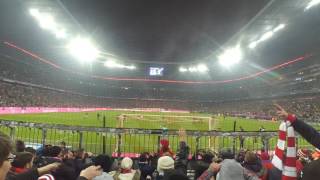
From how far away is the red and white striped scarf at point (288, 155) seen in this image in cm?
337

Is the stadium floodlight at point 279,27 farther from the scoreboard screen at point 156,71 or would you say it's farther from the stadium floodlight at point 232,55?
the scoreboard screen at point 156,71

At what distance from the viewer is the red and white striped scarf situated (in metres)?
3.37

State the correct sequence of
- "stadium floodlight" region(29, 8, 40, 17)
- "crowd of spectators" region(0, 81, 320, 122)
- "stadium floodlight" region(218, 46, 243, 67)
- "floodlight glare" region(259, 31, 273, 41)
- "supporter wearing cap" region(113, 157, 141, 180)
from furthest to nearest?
"stadium floodlight" region(218, 46, 243, 67) → "floodlight glare" region(259, 31, 273, 41) → "crowd of spectators" region(0, 81, 320, 122) → "stadium floodlight" region(29, 8, 40, 17) → "supporter wearing cap" region(113, 157, 141, 180)

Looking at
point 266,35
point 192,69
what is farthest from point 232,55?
point 192,69

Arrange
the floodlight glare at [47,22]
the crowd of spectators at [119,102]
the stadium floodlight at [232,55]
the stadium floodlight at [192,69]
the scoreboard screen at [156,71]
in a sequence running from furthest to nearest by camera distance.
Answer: the stadium floodlight at [192,69] → the scoreboard screen at [156,71] → the stadium floodlight at [232,55] → the crowd of spectators at [119,102] → the floodlight glare at [47,22]

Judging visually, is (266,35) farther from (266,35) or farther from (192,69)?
(192,69)

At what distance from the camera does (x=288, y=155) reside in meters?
3.46

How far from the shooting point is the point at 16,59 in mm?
63406

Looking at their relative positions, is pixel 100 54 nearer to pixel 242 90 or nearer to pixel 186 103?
pixel 186 103

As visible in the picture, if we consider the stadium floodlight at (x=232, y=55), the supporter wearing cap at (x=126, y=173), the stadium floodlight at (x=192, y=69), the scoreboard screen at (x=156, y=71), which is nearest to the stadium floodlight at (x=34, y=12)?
the stadium floodlight at (x=232, y=55)

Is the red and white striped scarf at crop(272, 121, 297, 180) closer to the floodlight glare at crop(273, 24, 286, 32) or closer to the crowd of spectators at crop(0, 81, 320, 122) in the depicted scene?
the crowd of spectators at crop(0, 81, 320, 122)

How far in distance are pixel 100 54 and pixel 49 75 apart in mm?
21249

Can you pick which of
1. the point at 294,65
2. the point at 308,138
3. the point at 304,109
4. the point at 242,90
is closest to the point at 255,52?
the point at 294,65

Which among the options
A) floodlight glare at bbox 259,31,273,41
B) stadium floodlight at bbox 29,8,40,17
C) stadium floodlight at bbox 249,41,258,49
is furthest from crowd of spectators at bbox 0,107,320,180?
stadium floodlight at bbox 249,41,258,49
